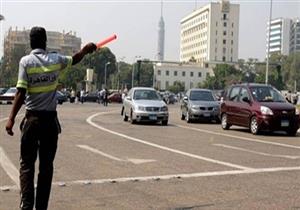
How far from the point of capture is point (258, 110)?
69.3 ft

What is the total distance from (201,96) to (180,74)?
136022 millimetres

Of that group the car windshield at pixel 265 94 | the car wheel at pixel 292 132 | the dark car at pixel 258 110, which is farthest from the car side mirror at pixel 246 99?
the car wheel at pixel 292 132

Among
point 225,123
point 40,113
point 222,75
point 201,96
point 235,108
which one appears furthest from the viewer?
point 222,75

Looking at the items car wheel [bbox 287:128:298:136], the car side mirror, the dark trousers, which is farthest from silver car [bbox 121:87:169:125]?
the dark trousers

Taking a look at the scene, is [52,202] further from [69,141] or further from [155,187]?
[69,141]

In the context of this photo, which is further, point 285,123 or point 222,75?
point 222,75

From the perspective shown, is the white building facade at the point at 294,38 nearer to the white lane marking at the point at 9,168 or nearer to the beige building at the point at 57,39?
the beige building at the point at 57,39

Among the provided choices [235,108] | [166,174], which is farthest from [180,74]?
[166,174]

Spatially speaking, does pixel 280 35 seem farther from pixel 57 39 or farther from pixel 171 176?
pixel 171 176

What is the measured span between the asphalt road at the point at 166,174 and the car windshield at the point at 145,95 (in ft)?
29.4

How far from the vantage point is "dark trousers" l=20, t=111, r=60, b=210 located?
662 cm

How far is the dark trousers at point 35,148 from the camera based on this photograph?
21.7ft

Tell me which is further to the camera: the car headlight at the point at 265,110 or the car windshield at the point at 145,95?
the car windshield at the point at 145,95

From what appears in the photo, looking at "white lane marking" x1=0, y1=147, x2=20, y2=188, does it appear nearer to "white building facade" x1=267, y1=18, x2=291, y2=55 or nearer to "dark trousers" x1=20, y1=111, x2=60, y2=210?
"dark trousers" x1=20, y1=111, x2=60, y2=210
